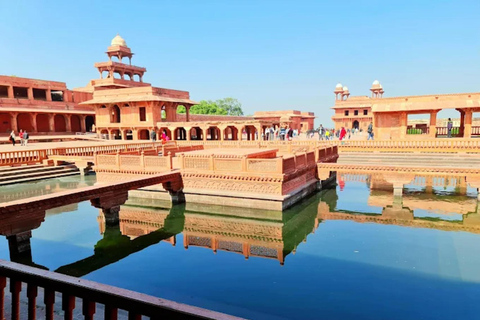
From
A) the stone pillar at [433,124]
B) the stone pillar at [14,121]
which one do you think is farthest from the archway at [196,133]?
the stone pillar at [433,124]

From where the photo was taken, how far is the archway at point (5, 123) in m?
31.5

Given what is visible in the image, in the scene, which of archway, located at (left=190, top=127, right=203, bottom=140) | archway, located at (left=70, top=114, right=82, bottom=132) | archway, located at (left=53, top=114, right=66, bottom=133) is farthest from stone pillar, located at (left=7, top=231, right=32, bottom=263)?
archway, located at (left=70, top=114, right=82, bottom=132)

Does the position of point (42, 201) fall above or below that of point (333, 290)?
above

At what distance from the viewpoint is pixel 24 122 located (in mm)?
34000

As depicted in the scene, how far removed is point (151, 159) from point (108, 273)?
6979 millimetres

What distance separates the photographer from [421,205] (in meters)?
13.8

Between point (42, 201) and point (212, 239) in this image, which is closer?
point (42, 201)

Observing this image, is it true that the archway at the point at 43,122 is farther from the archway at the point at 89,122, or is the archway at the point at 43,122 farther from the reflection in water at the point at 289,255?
the reflection in water at the point at 289,255

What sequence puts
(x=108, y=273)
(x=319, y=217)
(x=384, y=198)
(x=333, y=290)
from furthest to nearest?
(x=384, y=198)
(x=319, y=217)
(x=108, y=273)
(x=333, y=290)

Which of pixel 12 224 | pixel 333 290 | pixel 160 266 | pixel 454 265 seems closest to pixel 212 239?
pixel 160 266

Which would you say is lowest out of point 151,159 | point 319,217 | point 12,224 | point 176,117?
point 319,217

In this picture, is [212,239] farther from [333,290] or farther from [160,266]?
[333,290]

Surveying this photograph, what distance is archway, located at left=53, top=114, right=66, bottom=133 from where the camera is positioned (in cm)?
3690

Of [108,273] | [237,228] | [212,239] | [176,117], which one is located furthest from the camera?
[176,117]
